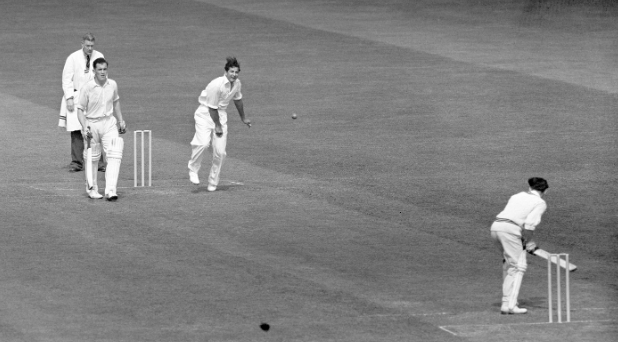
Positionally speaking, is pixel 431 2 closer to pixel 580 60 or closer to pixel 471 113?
pixel 580 60

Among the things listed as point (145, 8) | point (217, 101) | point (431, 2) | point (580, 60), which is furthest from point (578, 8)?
point (217, 101)

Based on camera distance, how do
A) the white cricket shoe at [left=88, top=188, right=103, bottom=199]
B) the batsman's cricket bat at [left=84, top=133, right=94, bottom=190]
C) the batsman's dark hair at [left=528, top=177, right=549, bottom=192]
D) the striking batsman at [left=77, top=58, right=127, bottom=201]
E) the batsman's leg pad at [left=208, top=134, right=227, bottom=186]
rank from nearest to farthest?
the batsman's dark hair at [left=528, top=177, right=549, bottom=192] → the striking batsman at [left=77, top=58, right=127, bottom=201] → the batsman's cricket bat at [left=84, top=133, right=94, bottom=190] → the white cricket shoe at [left=88, top=188, right=103, bottom=199] → the batsman's leg pad at [left=208, top=134, right=227, bottom=186]

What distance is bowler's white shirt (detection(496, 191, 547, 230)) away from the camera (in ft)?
48.1

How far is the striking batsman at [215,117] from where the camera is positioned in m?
20.2

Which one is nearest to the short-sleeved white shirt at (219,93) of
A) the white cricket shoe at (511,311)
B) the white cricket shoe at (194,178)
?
the white cricket shoe at (194,178)

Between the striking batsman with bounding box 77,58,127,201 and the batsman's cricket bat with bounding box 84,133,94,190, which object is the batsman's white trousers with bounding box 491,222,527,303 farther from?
the batsman's cricket bat with bounding box 84,133,94,190

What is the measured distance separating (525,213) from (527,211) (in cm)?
3

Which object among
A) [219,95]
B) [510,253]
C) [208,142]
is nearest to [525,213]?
[510,253]

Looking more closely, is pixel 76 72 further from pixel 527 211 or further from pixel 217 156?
pixel 527 211

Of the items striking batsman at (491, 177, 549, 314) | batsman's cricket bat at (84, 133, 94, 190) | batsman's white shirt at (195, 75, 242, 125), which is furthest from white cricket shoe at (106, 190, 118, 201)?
striking batsman at (491, 177, 549, 314)

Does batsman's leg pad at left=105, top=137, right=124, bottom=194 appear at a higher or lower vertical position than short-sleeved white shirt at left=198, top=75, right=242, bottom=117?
lower

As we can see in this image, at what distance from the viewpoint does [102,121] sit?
19.9m

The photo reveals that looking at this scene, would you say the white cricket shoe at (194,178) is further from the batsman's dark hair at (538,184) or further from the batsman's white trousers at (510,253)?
the batsman's dark hair at (538,184)

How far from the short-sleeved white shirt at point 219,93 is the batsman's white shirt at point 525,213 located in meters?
6.49
